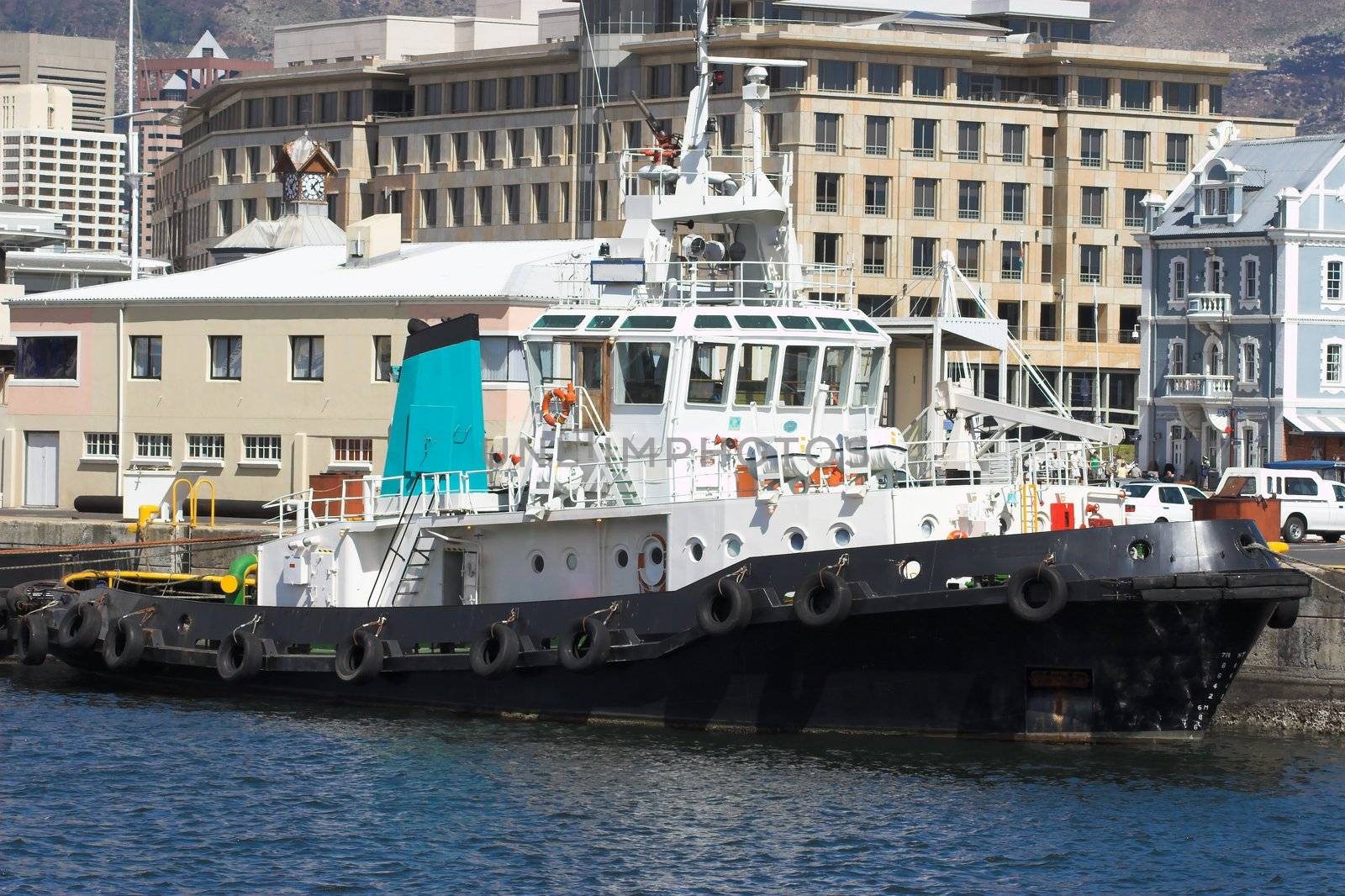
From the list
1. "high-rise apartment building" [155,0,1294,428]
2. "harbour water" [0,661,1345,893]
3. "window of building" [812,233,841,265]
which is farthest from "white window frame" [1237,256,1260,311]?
"harbour water" [0,661,1345,893]

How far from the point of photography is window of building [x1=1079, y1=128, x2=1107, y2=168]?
258ft

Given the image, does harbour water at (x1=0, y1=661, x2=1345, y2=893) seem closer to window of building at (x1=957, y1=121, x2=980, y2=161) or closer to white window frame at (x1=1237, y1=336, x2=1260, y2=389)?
white window frame at (x1=1237, y1=336, x2=1260, y2=389)

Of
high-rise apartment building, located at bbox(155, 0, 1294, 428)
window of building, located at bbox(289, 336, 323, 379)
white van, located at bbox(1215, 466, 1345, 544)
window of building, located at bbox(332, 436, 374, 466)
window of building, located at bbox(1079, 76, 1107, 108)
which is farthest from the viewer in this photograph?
window of building, located at bbox(1079, 76, 1107, 108)

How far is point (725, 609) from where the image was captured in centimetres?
2209

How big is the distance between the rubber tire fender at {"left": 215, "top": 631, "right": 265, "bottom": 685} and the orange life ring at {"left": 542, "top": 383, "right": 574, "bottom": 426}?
479 centimetres

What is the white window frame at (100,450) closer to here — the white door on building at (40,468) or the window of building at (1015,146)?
the white door on building at (40,468)

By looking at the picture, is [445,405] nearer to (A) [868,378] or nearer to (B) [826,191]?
(A) [868,378]

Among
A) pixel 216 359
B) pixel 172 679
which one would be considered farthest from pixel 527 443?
pixel 216 359

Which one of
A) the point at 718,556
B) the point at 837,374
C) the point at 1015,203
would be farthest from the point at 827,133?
the point at 718,556

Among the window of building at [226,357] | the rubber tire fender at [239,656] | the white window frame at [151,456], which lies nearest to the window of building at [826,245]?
the window of building at [226,357]

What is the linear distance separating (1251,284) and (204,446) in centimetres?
2938

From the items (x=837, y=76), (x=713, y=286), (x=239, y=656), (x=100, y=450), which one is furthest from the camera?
(x=837, y=76)

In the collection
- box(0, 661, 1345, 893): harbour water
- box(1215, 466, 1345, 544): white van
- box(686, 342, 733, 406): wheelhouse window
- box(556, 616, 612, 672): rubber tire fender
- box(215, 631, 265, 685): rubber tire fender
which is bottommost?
box(0, 661, 1345, 893): harbour water

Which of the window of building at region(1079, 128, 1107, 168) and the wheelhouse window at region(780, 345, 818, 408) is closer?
the wheelhouse window at region(780, 345, 818, 408)
